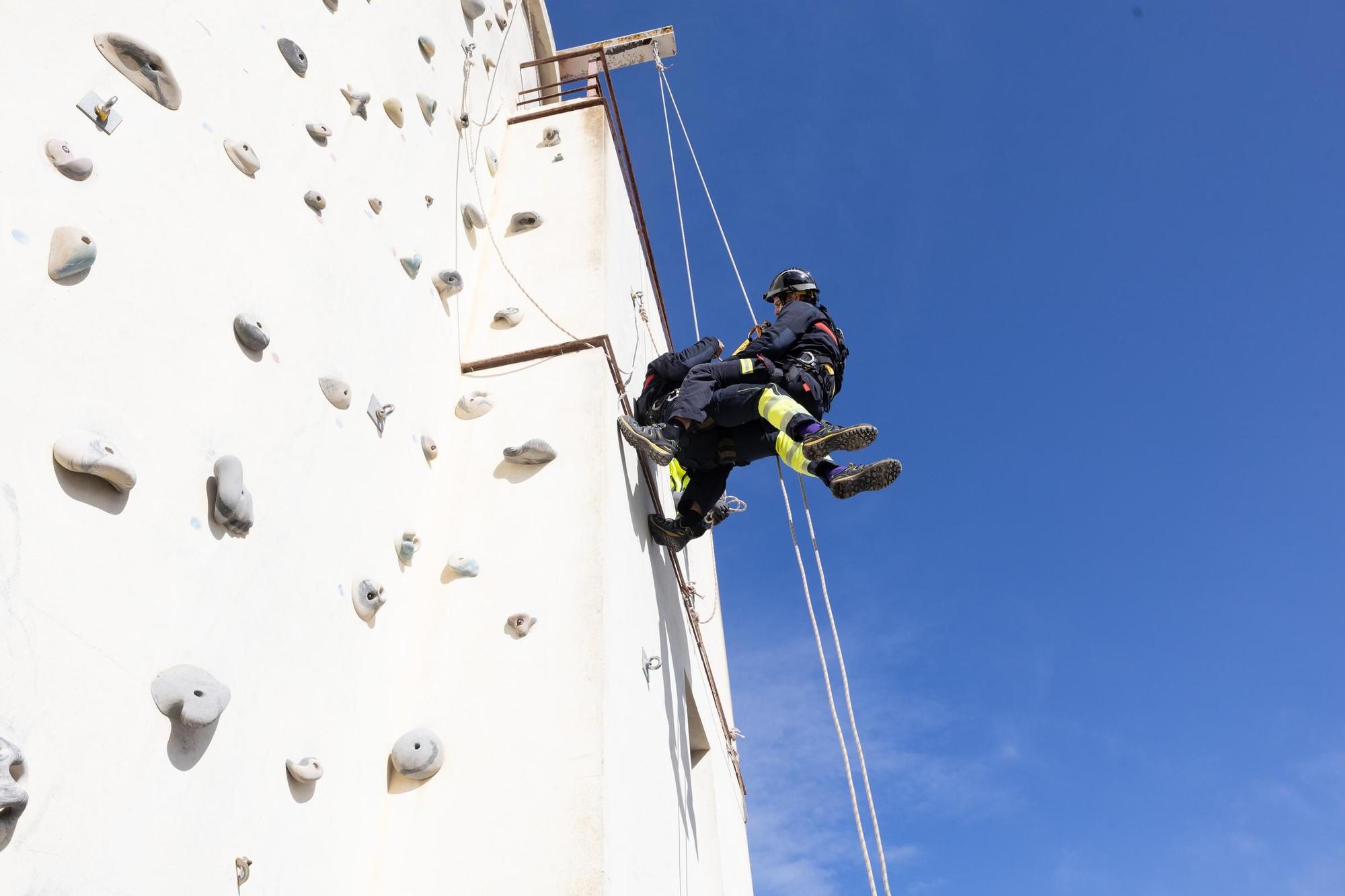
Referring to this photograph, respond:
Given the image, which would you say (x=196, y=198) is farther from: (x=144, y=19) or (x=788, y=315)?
(x=788, y=315)

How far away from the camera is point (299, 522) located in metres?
2.26

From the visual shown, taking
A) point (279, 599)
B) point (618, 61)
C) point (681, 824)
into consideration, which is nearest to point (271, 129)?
point (279, 599)

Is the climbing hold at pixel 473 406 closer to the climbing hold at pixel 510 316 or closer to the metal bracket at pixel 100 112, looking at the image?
the climbing hold at pixel 510 316

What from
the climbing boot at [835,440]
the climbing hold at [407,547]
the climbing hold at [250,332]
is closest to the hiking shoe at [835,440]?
the climbing boot at [835,440]

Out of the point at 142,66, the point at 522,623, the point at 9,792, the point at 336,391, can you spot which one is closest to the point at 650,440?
the point at 522,623

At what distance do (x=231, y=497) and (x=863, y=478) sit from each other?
5.85 feet

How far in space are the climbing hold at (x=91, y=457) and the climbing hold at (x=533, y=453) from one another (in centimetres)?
152

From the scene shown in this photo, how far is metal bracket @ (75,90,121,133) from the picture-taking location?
181cm

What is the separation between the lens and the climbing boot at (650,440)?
3398 mm

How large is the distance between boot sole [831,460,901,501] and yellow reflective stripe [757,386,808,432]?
0.39 meters

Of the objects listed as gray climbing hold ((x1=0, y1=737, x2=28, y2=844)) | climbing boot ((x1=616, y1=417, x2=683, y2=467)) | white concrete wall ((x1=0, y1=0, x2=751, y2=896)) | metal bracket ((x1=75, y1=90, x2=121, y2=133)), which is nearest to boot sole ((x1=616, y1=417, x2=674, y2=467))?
climbing boot ((x1=616, y1=417, x2=683, y2=467))

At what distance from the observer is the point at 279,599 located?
2117mm

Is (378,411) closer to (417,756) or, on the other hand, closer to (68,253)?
(417,756)

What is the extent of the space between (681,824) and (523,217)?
2639 millimetres
